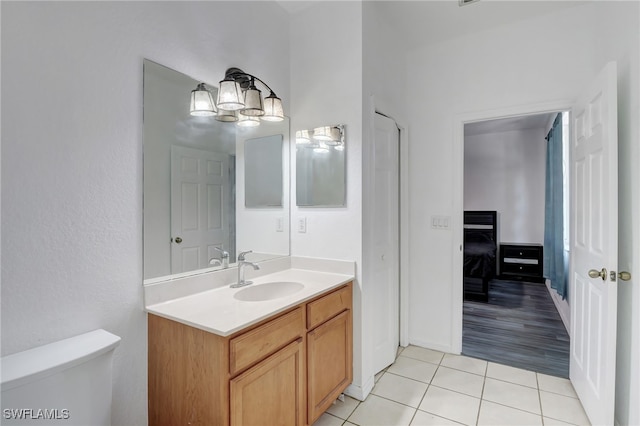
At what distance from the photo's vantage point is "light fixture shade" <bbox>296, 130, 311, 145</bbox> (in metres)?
2.34

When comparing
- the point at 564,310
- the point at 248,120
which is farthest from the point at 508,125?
the point at 248,120

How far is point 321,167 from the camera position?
229 centimetres

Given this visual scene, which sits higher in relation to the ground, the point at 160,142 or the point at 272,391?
the point at 160,142

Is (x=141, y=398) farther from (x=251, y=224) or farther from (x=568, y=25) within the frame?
(x=568, y=25)

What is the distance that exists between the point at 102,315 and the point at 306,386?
1.05 metres

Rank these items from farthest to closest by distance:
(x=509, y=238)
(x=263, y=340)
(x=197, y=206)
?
1. (x=509, y=238)
2. (x=197, y=206)
3. (x=263, y=340)

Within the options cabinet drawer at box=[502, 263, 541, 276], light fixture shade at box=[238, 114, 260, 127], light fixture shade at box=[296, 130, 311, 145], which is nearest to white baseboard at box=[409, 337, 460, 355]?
light fixture shade at box=[296, 130, 311, 145]

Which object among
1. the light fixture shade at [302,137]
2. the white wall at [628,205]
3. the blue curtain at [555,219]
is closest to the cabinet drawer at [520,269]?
the blue curtain at [555,219]

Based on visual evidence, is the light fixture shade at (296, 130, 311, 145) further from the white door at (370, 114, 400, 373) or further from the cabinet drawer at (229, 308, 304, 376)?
the cabinet drawer at (229, 308, 304, 376)

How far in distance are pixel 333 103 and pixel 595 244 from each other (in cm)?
183

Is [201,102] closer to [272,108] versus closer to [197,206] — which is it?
[272,108]

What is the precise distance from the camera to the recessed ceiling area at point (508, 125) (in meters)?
4.73

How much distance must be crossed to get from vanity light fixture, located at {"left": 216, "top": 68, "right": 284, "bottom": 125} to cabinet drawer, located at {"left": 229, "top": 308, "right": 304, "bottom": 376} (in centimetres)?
118

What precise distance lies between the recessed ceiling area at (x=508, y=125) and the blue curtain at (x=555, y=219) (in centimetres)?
45
